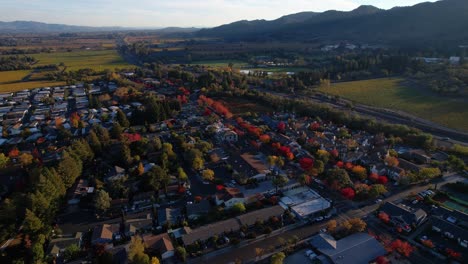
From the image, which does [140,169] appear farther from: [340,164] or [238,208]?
[340,164]

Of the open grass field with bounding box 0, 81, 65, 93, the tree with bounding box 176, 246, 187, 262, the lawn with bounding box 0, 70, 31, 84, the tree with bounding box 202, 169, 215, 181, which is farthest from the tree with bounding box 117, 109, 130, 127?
the lawn with bounding box 0, 70, 31, 84

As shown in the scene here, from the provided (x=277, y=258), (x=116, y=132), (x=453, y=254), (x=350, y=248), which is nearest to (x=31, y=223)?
(x=277, y=258)

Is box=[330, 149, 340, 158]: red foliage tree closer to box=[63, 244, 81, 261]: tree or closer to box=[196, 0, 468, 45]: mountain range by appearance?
box=[63, 244, 81, 261]: tree

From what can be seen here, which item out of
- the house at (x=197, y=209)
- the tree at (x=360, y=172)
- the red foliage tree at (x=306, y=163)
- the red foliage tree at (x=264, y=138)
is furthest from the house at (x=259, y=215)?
the red foliage tree at (x=264, y=138)

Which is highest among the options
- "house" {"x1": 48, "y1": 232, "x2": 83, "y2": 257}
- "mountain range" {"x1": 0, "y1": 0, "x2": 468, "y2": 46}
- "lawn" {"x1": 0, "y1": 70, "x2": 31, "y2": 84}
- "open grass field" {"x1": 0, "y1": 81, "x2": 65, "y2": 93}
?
"mountain range" {"x1": 0, "y1": 0, "x2": 468, "y2": 46}

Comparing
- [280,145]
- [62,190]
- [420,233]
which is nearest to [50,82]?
[62,190]

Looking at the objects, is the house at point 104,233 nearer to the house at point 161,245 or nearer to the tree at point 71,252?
the tree at point 71,252
